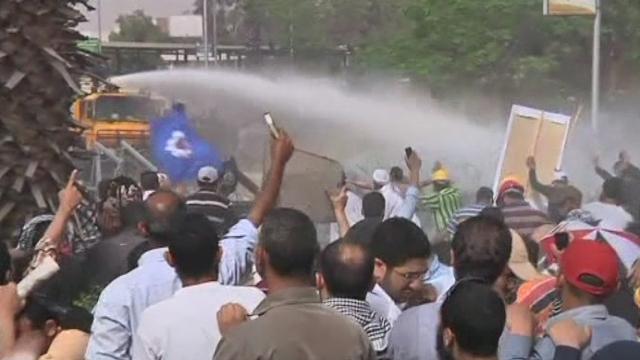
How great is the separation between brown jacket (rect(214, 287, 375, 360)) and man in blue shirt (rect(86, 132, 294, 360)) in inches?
41.0

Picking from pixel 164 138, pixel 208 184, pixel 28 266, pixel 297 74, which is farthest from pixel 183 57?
pixel 28 266

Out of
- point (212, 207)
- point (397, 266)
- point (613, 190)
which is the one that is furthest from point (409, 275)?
point (613, 190)

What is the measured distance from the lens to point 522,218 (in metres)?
8.41

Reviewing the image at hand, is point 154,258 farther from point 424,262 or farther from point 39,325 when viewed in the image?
point 424,262

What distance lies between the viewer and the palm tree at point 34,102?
7.02m

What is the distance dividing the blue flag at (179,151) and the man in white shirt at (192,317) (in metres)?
9.34

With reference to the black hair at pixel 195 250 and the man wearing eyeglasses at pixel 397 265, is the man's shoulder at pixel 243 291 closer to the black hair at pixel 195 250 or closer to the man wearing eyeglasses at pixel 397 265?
the black hair at pixel 195 250

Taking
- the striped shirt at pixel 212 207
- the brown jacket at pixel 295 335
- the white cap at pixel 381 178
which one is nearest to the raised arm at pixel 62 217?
the striped shirt at pixel 212 207

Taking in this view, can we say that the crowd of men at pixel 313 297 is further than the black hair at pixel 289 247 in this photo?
No

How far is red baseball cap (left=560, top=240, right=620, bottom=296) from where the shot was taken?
13.3 feet

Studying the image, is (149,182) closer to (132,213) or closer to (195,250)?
(132,213)

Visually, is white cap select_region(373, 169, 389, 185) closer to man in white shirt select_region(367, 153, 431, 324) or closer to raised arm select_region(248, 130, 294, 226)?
raised arm select_region(248, 130, 294, 226)

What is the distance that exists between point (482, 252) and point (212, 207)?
3.41m

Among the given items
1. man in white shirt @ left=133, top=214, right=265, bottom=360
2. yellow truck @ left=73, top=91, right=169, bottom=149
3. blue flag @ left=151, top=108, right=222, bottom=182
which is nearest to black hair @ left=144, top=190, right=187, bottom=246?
man in white shirt @ left=133, top=214, right=265, bottom=360
